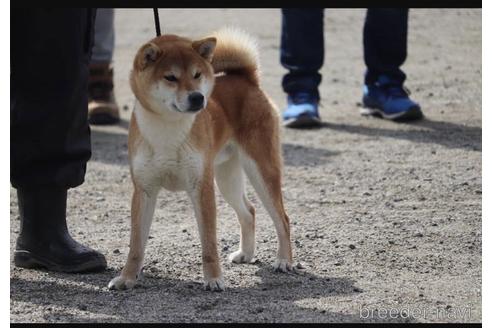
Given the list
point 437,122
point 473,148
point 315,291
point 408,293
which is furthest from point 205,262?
point 437,122

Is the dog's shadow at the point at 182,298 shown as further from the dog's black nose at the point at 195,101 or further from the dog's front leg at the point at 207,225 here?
the dog's black nose at the point at 195,101

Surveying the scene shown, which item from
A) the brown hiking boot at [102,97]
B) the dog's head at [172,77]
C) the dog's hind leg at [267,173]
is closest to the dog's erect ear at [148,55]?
the dog's head at [172,77]

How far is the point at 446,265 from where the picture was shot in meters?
4.95

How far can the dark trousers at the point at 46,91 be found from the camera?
4.76m

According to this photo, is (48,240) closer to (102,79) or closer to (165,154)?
(165,154)

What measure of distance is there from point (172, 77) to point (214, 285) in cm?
91

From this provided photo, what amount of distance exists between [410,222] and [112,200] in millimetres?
1787

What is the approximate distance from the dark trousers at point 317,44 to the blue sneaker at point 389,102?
8cm

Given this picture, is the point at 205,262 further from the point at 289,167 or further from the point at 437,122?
the point at 437,122

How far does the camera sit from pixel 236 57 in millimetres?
5258

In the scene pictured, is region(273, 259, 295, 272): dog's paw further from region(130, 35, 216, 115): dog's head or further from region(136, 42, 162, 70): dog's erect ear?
region(136, 42, 162, 70): dog's erect ear

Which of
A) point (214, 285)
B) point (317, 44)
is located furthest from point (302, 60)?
point (214, 285)

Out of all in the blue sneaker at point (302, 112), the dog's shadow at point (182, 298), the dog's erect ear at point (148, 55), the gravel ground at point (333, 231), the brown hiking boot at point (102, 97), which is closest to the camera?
the dog's shadow at point (182, 298)

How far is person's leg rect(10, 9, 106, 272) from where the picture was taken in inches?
188
